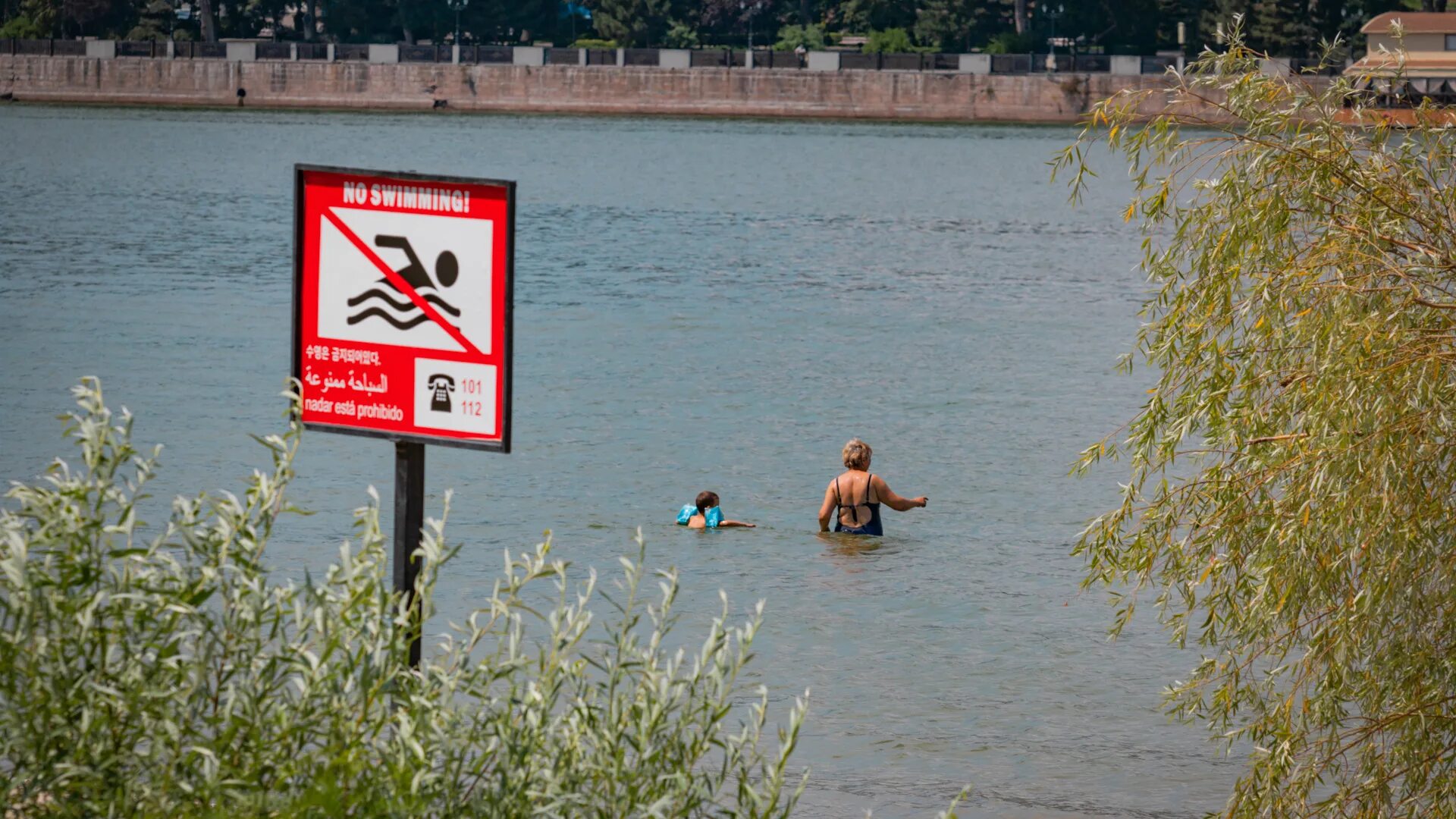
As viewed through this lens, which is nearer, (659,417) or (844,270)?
(659,417)

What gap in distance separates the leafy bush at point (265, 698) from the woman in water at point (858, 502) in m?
12.6

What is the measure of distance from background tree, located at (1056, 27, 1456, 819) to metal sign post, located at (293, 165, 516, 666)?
4031mm

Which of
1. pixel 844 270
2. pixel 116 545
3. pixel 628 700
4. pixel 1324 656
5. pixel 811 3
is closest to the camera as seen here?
pixel 628 700

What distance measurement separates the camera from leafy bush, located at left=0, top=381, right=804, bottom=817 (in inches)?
222

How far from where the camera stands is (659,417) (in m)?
27.6

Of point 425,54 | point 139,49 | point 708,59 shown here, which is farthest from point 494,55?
point 139,49

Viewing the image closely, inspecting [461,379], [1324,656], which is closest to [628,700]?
[461,379]

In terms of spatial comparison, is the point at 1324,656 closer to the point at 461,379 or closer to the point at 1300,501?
the point at 1300,501

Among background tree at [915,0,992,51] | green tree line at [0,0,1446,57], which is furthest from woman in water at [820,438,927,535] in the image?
background tree at [915,0,992,51]

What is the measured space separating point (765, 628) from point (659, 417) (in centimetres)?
1147

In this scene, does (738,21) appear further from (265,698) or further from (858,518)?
(265,698)

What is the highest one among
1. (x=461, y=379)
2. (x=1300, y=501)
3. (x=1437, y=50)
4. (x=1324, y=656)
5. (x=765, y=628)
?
(x=1437, y=50)

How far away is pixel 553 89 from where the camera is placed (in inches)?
4345

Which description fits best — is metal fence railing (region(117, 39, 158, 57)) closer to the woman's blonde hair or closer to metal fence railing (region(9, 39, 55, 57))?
metal fence railing (region(9, 39, 55, 57))
